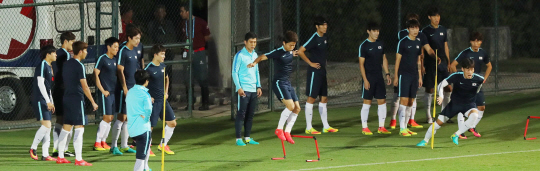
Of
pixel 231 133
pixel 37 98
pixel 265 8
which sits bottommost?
pixel 231 133

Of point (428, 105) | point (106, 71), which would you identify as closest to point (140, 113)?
point (106, 71)

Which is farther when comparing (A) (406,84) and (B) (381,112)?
(B) (381,112)

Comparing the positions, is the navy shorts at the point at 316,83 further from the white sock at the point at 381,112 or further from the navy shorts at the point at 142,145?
the navy shorts at the point at 142,145

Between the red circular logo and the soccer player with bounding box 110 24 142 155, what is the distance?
388 centimetres

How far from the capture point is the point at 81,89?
9.78 meters

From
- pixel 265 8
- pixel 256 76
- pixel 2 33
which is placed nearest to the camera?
pixel 256 76

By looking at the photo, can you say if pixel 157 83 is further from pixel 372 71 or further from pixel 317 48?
pixel 372 71

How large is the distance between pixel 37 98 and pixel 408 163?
4835 mm

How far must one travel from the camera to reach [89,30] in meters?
14.5

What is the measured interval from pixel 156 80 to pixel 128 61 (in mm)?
635

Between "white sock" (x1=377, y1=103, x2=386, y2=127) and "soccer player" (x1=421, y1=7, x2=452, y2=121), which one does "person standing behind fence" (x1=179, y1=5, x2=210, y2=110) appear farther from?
"soccer player" (x1=421, y1=7, x2=452, y2=121)

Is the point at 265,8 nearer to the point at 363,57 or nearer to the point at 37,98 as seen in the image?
the point at 363,57

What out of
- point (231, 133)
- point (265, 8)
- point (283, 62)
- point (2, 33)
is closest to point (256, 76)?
point (283, 62)

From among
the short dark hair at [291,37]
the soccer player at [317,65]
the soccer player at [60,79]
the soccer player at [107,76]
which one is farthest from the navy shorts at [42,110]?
the soccer player at [317,65]
